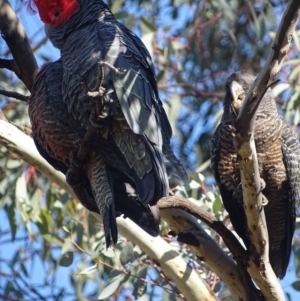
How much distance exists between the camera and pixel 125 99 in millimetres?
2488

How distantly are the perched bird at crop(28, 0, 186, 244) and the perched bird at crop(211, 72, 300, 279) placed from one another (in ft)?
1.58

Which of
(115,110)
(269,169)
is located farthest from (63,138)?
(269,169)

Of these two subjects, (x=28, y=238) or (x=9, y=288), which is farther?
(x=28, y=238)

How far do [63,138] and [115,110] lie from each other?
34 centimetres

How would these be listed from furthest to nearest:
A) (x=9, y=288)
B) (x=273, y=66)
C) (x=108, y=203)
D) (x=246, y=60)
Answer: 1. (x=246, y=60)
2. (x=9, y=288)
3. (x=108, y=203)
4. (x=273, y=66)

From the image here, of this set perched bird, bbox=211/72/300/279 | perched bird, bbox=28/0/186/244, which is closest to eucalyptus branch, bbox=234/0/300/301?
perched bird, bbox=28/0/186/244

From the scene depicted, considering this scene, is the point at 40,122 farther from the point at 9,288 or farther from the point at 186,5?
the point at 186,5

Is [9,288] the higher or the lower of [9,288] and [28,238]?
the lower

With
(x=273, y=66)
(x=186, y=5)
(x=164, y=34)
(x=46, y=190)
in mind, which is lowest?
(x=273, y=66)

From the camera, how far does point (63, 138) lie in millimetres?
2762

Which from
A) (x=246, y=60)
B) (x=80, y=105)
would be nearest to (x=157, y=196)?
(x=80, y=105)

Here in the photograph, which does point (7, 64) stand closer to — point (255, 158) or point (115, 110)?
point (115, 110)

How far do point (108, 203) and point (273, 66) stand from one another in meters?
0.83

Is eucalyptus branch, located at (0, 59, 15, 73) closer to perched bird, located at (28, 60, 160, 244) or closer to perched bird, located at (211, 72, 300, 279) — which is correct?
perched bird, located at (28, 60, 160, 244)
